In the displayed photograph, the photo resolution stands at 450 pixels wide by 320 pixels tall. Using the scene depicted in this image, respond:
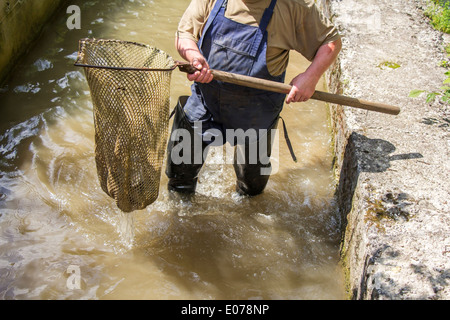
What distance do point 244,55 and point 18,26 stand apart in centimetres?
318

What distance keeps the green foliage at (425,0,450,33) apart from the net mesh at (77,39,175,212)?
3.64 metres

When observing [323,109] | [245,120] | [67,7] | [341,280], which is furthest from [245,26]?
[67,7]

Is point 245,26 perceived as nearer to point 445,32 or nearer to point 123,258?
point 123,258

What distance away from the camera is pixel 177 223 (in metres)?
3.60

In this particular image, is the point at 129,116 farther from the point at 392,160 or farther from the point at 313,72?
the point at 392,160

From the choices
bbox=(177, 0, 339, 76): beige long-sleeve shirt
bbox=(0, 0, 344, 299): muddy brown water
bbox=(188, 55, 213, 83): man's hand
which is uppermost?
bbox=(177, 0, 339, 76): beige long-sleeve shirt

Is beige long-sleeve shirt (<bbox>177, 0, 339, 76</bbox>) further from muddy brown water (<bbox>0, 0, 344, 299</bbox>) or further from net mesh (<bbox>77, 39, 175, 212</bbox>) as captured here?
muddy brown water (<bbox>0, 0, 344, 299</bbox>)

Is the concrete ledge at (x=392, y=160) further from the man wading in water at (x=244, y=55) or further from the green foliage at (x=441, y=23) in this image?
the man wading in water at (x=244, y=55)

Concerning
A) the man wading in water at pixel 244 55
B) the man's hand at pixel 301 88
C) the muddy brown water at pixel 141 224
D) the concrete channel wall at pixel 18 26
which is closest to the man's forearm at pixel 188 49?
the man wading in water at pixel 244 55

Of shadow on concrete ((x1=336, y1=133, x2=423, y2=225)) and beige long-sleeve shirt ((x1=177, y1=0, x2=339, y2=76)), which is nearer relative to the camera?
beige long-sleeve shirt ((x1=177, y1=0, x2=339, y2=76))

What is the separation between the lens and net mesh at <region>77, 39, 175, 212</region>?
8.88ft

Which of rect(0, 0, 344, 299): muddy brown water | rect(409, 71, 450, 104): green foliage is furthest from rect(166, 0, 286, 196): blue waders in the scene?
rect(409, 71, 450, 104): green foliage

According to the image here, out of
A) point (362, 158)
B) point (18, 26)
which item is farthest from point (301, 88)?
point (18, 26)

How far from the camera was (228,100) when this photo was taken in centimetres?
306
